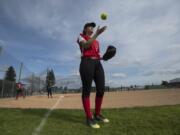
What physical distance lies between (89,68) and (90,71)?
6cm

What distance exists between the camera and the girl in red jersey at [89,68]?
18.0 feet

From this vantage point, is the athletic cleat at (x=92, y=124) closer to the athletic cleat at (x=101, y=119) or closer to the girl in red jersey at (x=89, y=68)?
the girl in red jersey at (x=89, y=68)

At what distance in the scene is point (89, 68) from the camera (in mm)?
5488

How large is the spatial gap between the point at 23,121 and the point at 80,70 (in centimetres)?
150

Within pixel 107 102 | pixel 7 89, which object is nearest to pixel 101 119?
pixel 107 102

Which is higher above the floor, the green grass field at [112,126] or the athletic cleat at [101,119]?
the athletic cleat at [101,119]

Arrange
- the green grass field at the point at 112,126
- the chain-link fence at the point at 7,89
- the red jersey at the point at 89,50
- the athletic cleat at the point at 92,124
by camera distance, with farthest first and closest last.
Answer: the chain-link fence at the point at 7,89 → the red jersey at the point at 89,50 → the athletic cleat at the point at 92,124 → the green grass field at the point at 112,126

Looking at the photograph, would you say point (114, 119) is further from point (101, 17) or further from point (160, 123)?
point (101, 17)

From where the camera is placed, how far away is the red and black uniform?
5500 millimetres

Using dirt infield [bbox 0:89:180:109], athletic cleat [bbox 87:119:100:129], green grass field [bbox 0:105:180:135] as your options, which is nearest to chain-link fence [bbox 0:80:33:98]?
dirt infield [bbox 0:89:180:109]

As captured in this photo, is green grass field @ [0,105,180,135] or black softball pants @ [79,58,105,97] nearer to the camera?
green grass field @ [0,105,180,135]

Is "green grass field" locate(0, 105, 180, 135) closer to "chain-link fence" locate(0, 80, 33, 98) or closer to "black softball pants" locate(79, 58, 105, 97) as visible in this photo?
"black softball pants" locate(79, 58, 105, 97)

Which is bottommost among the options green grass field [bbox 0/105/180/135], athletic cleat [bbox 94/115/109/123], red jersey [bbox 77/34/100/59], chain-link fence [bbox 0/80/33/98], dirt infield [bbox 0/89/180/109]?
green grass field [bbox 0/105/180/135]

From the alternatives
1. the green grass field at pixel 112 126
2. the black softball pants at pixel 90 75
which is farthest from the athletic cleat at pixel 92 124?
the black softball pants at pixel 90 75
